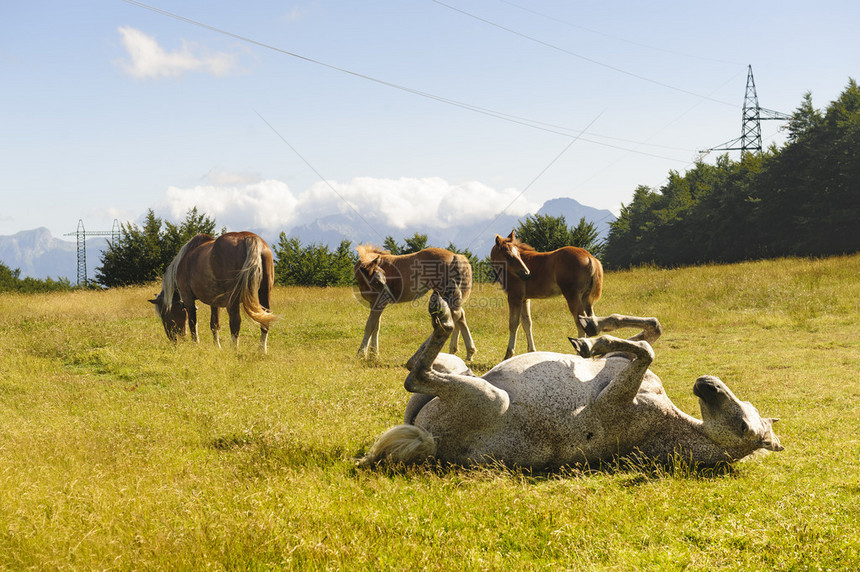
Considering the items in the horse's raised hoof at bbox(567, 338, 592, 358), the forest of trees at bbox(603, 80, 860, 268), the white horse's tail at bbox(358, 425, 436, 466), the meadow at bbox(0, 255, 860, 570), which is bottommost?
the meadow at bbox(0, 255, 860, 570)

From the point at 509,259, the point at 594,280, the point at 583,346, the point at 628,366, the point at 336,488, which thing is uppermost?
the point at 509,259

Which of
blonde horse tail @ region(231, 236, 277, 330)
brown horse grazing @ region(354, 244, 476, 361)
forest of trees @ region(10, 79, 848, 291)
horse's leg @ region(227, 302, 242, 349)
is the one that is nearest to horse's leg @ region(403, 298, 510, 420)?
brown horse grazing @ region(354, 244, 476, 361)

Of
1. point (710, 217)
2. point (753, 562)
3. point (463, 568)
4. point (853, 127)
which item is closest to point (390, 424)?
point (463, 568)

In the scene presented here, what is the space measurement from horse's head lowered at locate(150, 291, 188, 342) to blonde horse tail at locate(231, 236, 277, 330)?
1493 millimetres

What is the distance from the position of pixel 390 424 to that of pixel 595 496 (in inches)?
104

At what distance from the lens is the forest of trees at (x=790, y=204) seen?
32.7m

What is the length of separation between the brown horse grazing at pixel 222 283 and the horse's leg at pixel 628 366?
8.30 m

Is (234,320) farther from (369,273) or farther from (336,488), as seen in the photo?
(336,488)

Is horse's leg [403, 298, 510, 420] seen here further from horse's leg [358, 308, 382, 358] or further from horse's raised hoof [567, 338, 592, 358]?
horse's leg [358, 308, 382, 358]

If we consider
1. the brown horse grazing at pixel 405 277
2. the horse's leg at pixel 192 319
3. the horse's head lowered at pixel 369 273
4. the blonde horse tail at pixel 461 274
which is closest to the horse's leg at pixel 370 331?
the brown horse grazing at pixel 405 277

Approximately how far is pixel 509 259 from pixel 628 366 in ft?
22.6

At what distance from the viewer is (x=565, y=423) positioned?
429cm

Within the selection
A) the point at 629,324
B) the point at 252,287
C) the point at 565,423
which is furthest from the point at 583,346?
the point at 252,287

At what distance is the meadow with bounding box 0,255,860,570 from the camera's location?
3.03 metres
